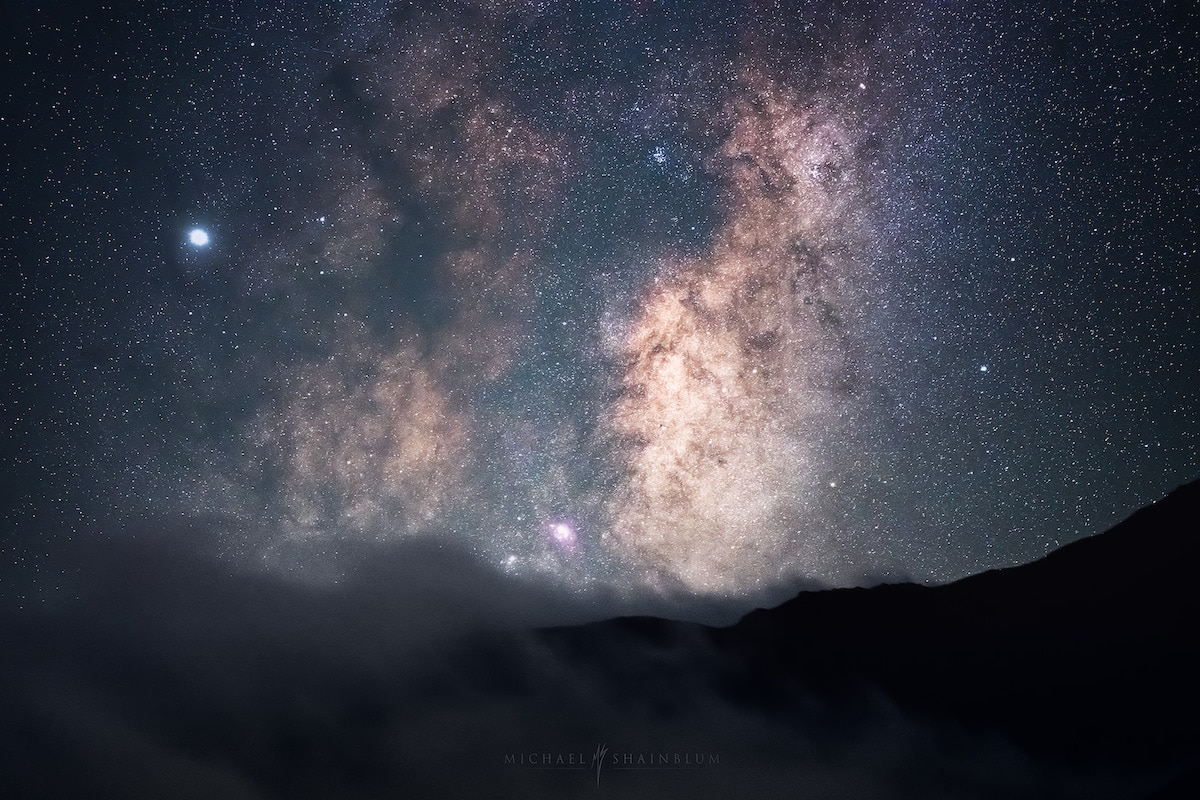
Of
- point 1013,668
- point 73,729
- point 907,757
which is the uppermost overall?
point 73,729

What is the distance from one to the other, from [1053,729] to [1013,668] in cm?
1241

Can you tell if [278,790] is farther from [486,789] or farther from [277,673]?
[486,789]

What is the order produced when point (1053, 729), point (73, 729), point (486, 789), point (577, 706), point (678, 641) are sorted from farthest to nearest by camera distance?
point (678, 641) < point (577, 706) < point (1053, 729) < point (486, 789) < point (73, 729)

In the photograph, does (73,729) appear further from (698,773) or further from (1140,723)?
(1140,723)

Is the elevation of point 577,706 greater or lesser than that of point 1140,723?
greater

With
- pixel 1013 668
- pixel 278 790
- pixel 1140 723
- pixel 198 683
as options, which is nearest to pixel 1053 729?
pixel 1140 723

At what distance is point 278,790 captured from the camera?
183 ft

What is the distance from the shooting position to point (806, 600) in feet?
326

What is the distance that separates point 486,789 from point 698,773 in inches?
687

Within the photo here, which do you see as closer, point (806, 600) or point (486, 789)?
point (486, 789)

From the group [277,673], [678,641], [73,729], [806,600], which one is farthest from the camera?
[806,600]

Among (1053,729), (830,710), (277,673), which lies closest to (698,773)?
(830,710)

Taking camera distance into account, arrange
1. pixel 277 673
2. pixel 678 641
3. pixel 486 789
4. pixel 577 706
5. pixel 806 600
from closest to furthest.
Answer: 1. pixel 486 789
2. pixel 277 673
3. pixel 577 706
4. pixel 678 641
5. pixel 806 600

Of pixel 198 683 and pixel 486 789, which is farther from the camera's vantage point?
pixel 198 683
